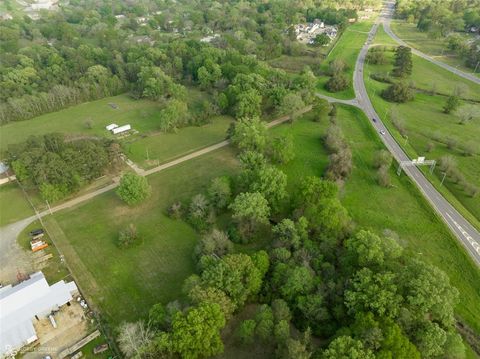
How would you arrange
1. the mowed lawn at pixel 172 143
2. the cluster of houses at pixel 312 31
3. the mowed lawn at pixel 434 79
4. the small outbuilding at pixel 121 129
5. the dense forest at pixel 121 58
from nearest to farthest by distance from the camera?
the mowed lawn at pixel 172 143, the small outbuilding at pixel 121 129, the dense forest at pixel 121 58, the mowed lawn at pixel 434 79, the cluster of houses at pixel 312 31

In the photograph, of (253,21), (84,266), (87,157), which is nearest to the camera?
(84,266)

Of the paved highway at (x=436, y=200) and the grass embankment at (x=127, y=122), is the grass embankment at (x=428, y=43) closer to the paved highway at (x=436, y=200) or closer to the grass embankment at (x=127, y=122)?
the paved highway at (x=436, y=200)

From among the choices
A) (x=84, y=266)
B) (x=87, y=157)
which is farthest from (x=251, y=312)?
(x=87, y=157)

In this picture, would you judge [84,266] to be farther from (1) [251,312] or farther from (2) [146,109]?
(2) [146,109]

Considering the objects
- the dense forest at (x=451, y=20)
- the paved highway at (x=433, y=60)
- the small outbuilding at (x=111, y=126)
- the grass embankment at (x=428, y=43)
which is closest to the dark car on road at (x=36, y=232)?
the small outbuilding at (x=111, y=126)

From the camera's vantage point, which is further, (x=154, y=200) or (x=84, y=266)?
(x=154, y=200)
